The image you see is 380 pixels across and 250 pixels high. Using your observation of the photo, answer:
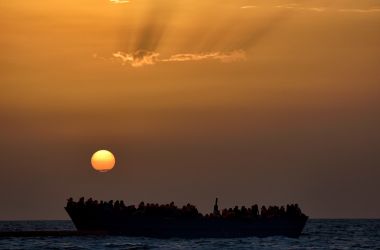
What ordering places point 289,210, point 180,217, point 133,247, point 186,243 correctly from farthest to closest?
point 289,210 → point 180,217 → point 186,243 → point 133,247

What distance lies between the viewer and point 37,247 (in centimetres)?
7906

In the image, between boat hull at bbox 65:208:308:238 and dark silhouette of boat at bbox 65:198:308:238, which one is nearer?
dark silhouette of boat at bbox 65:198:308:238

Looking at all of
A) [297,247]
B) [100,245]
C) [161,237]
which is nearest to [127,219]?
[161,237]

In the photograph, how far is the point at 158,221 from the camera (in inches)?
3504

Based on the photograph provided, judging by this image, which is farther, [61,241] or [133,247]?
[61,241]

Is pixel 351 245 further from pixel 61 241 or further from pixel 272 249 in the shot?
pixel 61 241

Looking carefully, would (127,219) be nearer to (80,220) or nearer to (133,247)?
(80,220)

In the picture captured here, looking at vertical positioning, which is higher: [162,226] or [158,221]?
[158,221]

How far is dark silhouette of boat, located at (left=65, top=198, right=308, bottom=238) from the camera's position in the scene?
8812 cm

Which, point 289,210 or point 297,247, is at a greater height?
point 289,210

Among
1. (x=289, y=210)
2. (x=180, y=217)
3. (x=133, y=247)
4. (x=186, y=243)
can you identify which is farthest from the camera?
(x=289, y=210)

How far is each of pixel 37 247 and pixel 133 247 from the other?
7657 mm

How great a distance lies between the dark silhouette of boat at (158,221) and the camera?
8812 cm

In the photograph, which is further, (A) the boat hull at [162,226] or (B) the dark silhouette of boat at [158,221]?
(A) the boat hull at [162,226]
